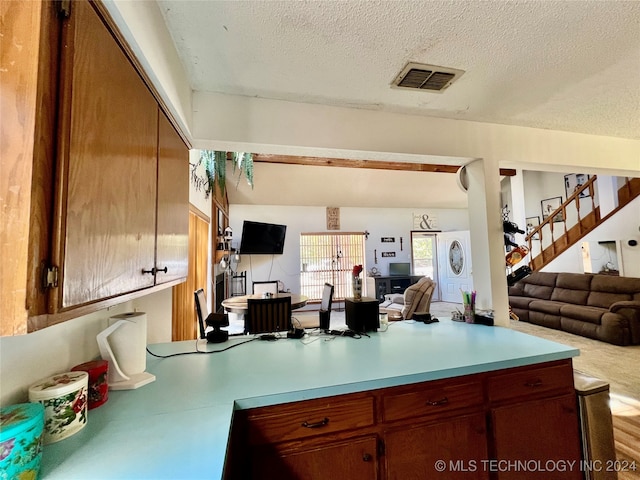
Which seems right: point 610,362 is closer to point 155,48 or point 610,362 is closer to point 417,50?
point 417,50

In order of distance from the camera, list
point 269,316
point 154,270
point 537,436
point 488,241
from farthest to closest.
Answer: point 488,241 → point 269,316 → point 537,436 → point 154,270

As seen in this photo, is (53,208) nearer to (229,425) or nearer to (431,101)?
(229,425)

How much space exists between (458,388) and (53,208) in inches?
60.4

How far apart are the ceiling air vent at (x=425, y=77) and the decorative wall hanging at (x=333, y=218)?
5.28 meters

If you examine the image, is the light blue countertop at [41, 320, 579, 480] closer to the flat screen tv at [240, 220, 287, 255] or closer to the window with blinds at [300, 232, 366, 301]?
the flat screen tv at [240, 220, 287, 255]

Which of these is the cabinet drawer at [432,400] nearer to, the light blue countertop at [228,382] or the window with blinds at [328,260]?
the light blue countertop at [228,382]

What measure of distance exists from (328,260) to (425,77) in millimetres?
5660

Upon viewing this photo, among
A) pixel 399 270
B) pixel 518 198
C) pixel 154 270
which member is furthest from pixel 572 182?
pixel 154 270

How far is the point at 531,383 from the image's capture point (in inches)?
53.4

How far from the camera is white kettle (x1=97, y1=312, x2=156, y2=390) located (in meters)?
1.09

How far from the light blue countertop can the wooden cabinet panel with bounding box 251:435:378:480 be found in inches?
8.2

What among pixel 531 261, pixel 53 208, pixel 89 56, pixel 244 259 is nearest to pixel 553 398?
pixel 53 208

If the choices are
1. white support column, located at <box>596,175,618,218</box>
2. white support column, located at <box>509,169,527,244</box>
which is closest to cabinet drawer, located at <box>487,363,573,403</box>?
white support column, located at <box>596,175,618,218</box>

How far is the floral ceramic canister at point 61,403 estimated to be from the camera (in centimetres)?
76
